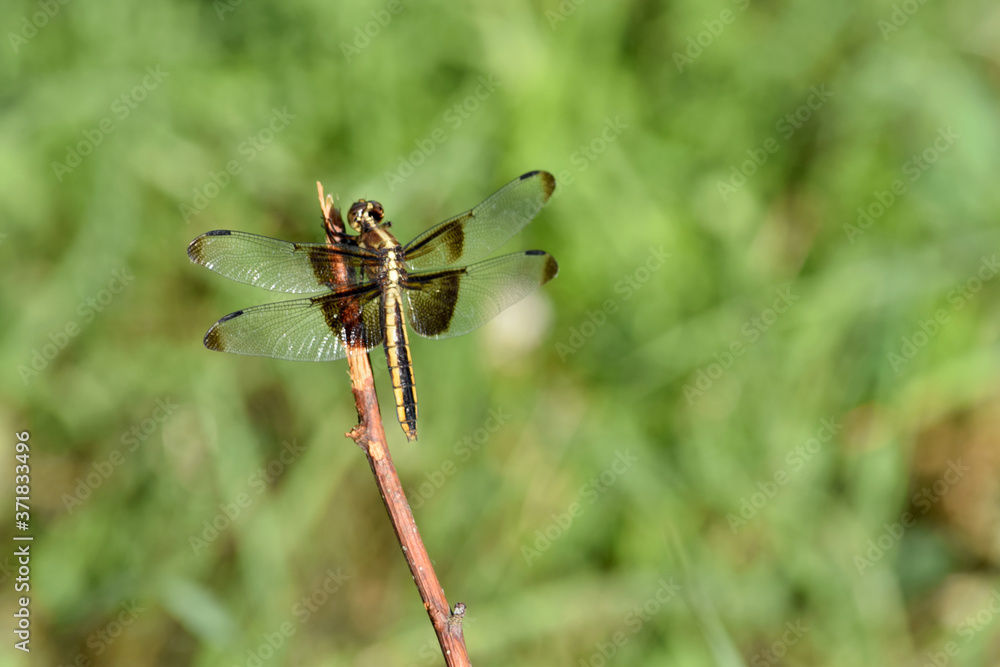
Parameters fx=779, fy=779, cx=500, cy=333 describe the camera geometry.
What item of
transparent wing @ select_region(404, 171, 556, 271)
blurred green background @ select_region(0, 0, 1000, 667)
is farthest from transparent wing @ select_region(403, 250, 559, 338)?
blurred green background @ select_region(0, 0, 1000, 667)

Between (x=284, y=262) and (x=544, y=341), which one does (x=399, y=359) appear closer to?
(x=284, y=262)

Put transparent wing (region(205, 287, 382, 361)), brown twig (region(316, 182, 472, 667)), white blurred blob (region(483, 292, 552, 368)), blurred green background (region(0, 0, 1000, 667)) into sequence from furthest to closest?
1. white blurred blob (region(483, 292, 552, 368))
2. blurred green background (region(0, 0, 1000, 667))
3. transparent wing (region(205, 287, 382, 361))
4. brown twig (region(316, 182, 472, 667))

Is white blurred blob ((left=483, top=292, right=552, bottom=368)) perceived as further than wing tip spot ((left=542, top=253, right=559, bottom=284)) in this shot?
Yes

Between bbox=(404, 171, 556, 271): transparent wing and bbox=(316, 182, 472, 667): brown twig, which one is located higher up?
bbox=(404, 171, 556, 271): transparent wing

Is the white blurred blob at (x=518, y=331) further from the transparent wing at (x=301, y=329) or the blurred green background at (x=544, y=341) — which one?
the transparent wing at (x=301, y=329)

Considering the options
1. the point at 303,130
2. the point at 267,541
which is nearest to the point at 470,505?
the point at 267,541

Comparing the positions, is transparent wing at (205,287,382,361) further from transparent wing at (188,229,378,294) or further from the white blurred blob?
the white blurred blob

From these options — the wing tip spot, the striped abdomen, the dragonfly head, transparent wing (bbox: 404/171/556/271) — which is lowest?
the striped abdomen
